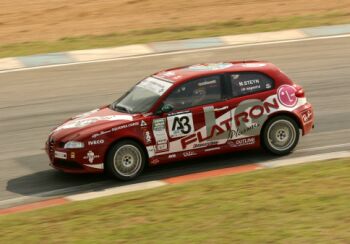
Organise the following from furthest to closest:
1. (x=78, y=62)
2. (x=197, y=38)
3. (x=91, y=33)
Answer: (x=91, y=33), (x=197, y=38), (x=78, y=62)

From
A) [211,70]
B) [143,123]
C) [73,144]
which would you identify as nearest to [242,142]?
[211,70]

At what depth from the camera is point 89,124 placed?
1323 centimetres

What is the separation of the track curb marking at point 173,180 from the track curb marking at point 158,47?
9.39m

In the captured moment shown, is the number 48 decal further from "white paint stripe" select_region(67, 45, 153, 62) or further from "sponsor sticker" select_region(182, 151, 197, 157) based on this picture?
"white paint stripe" select_region(67, 45, 153, 62)

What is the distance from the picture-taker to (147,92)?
1390 cm

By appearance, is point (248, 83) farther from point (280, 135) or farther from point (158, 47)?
point (158, 47)

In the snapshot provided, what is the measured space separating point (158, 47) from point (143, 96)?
943 centimetres

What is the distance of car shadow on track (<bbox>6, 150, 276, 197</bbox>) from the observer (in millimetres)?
13047

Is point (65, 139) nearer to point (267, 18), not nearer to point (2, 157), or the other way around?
point (2, 157)

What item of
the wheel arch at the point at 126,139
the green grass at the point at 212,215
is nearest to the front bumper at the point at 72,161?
the wheel arch at the point at 126,139

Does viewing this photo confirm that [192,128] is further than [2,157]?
No

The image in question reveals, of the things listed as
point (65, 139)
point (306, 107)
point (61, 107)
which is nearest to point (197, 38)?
point (61, 107)

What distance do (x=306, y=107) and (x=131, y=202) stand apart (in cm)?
482

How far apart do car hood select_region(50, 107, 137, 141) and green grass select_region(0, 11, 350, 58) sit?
973 centimetres
